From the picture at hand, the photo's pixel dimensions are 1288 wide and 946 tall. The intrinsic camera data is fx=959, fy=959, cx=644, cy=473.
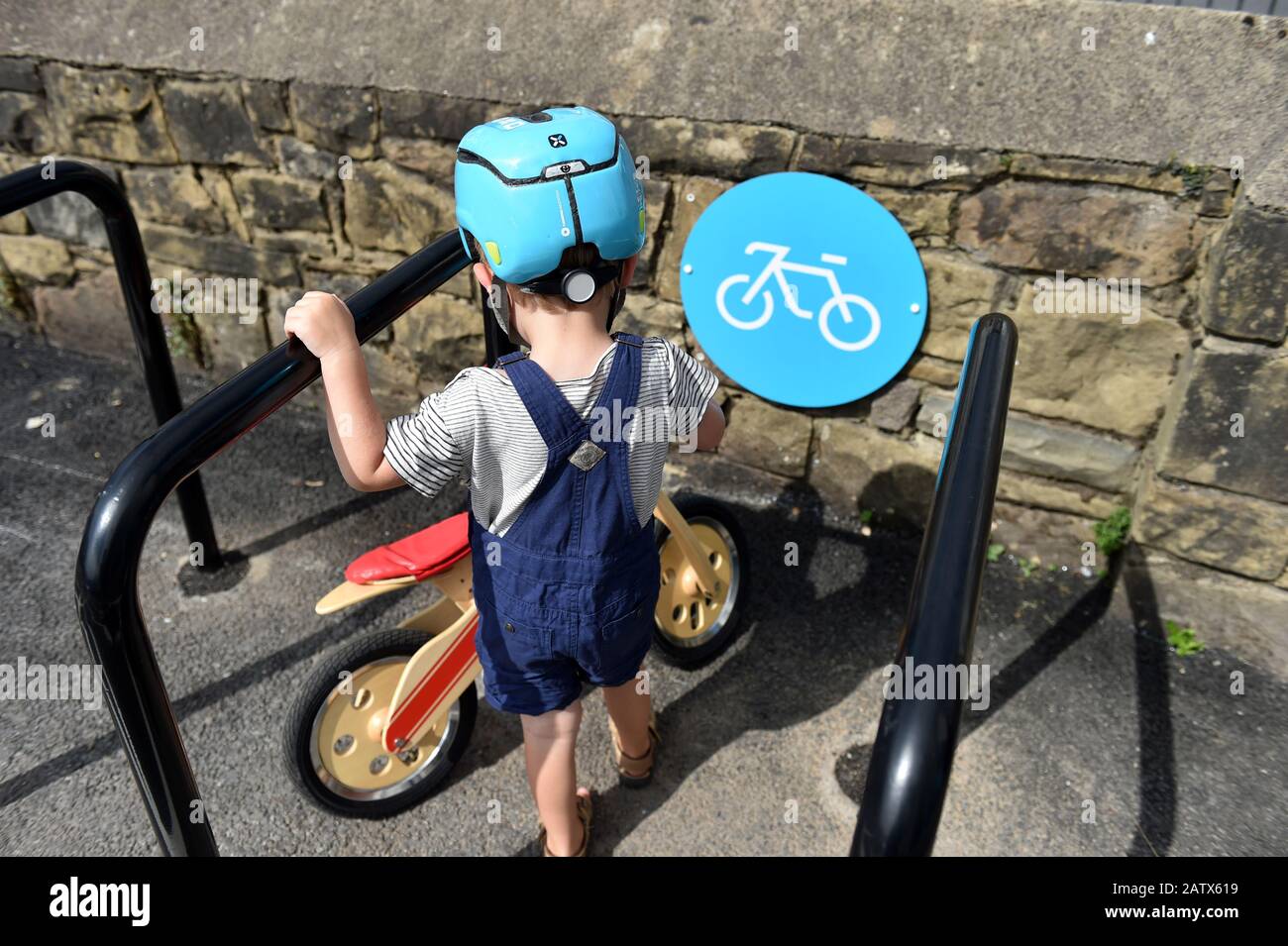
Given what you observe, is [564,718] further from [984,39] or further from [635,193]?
[984,39]

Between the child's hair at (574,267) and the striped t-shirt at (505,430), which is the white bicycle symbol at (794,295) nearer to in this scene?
the striped t-shirt at (505,430)

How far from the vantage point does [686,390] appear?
1778mm

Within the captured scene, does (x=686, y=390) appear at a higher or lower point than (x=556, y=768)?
higher

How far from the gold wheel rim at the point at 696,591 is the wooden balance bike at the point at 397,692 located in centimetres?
13

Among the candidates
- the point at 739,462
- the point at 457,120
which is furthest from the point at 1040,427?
the point at 457,120

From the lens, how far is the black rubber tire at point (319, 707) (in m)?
2.18

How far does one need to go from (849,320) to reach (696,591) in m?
1.01

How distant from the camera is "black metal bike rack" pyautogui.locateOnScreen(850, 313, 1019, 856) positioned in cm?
91

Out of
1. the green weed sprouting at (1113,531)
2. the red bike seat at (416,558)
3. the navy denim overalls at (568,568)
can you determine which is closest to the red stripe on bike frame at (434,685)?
the red bike seat at (416,558)

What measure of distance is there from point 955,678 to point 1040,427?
2252 mm

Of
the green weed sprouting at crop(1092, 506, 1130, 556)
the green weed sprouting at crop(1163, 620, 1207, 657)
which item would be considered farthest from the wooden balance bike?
the green weed sprouting at crop(1163, 620, 1207, 657)

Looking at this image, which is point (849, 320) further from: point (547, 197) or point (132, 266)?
point (132, 266)

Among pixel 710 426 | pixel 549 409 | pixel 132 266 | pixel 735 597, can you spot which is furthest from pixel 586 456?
pixel 132 266

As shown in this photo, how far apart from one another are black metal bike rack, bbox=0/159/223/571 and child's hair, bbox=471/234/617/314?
1.42 m
